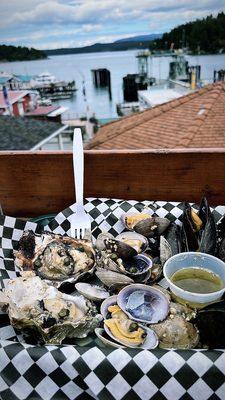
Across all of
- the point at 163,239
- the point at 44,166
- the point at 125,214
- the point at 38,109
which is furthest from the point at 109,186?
the point at 38,109

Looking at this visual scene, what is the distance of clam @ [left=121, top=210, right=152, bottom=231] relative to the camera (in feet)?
4.25


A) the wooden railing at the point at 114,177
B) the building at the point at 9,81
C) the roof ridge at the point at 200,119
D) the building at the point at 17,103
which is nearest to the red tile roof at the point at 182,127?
the roof ridge at the point at 200,119

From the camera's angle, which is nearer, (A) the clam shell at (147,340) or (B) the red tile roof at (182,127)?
(A) the clam shell at (147,340)

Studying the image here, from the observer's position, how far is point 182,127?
19.1 ft

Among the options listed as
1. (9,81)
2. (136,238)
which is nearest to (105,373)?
(136,238)

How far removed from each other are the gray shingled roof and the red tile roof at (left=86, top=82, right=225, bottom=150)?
526 cm

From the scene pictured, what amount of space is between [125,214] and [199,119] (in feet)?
16.4

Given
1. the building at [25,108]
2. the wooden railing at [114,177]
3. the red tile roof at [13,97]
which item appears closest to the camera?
the wooden railing at [114,177]

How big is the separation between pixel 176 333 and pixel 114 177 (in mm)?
789

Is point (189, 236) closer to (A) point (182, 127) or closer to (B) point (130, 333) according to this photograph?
(B) point (130, 333)

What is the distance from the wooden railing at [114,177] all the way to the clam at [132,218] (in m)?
→ 0.18

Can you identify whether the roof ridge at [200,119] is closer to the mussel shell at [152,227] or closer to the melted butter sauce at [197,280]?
the mussel shell at [152,227]

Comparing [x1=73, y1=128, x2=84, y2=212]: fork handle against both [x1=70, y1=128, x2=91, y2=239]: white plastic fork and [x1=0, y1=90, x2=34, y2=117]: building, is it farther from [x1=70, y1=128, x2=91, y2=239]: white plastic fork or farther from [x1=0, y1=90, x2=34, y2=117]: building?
[x1=0, y1=90, x2=34, y2=117]: building

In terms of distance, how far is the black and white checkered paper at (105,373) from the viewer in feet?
2.41
